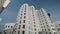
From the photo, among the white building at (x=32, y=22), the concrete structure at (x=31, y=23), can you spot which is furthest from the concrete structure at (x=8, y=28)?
the white building at (x=32, y=22)

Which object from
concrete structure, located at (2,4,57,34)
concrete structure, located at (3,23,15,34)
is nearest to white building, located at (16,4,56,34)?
concrete structure, located at (2,4,57,34)

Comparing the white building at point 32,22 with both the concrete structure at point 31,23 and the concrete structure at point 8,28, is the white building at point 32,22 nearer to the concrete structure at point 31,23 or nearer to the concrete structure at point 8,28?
the concrete structure at point 31,23

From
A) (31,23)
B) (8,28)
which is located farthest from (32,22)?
(8,28)

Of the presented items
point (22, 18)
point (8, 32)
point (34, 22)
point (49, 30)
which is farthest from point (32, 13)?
point (8, 32)

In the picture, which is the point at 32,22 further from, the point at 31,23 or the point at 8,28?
the point at 8,28

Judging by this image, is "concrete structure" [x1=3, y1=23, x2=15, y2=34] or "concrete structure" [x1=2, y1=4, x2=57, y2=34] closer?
"concrete structure" [x1=3, y1=23, x2=15, y2=34]

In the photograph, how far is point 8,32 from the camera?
789 centimetres

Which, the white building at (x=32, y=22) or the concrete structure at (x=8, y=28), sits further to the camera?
the white building at (x=32, y=22)

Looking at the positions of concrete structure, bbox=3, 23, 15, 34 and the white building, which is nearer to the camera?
concrete structure, bbox=3, 23, 15, 34

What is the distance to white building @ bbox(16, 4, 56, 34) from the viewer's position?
810cm

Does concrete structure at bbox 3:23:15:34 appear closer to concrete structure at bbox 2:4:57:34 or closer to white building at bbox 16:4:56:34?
concrete structure at bbox 2:4:57:34

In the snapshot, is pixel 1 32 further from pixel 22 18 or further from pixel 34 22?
pixel 34 22

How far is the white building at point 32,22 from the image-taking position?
26.6 ft

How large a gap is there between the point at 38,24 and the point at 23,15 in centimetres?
162
